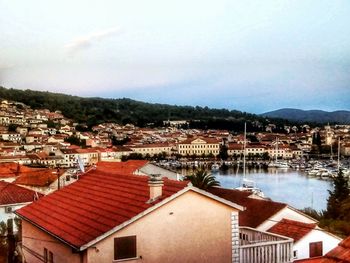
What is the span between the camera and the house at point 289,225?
15.4m

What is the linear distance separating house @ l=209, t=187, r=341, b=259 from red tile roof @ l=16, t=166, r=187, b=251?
6.24 metres

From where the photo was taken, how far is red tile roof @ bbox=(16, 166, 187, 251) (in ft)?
30.1

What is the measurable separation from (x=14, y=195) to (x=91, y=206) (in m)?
15.6

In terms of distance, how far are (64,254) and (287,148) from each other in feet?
443

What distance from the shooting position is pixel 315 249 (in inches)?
617

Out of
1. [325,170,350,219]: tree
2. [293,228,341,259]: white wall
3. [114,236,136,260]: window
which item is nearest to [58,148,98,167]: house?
[325,170,350,219]: tree

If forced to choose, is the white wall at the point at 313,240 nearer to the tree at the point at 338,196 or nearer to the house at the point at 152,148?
the tree at the point at 338,196

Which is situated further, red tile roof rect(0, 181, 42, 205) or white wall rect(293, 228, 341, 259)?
red tile roof rect(0, 181, 42, 205)

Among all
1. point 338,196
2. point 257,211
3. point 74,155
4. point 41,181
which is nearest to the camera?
point 257,211

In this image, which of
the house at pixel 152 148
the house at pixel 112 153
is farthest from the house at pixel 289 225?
the house at pixel 152 148

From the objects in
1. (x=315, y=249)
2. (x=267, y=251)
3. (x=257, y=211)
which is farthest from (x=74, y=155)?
(x=267, y=251)

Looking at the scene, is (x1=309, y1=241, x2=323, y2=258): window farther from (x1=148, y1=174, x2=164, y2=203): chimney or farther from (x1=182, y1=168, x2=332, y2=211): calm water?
(x1=182, y1=168, x2=332, y2=211): calm water

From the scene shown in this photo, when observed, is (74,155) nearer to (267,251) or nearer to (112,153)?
(112,153)

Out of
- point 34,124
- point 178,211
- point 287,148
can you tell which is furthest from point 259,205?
point 34,124
